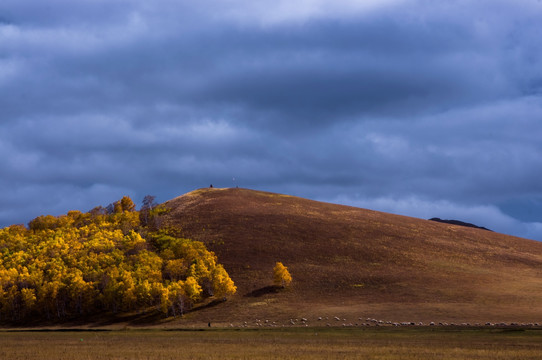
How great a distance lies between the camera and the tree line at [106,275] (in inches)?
4779

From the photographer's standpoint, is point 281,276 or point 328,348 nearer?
point 328,348

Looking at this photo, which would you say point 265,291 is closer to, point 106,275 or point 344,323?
point 344,323

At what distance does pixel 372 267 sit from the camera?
5497 inches

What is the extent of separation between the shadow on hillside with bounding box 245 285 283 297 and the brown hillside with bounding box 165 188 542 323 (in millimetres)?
665

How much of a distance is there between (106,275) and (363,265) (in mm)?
61700

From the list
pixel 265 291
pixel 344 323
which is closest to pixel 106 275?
pixel 265 291

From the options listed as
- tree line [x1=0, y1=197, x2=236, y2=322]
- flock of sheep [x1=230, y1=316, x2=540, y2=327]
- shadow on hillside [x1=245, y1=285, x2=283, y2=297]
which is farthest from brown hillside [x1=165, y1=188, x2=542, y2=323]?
tree line [x1=0, y1=197, x2=236, y2=322]

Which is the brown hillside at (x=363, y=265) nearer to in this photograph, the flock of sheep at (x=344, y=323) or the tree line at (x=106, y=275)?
the flock of sheep at (x=344, y=323)

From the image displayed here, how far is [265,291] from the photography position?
126m

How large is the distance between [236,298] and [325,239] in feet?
149

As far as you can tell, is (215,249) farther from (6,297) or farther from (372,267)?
(6,297)

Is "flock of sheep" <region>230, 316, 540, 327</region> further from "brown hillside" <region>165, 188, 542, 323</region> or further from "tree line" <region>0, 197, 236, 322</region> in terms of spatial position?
"tree line" <region>0, 197, 236, 322</region>

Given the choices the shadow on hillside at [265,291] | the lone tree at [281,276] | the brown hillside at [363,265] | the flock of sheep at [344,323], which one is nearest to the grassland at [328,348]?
the flock of sheep at [344,323]

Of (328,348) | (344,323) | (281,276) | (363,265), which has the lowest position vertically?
(344,323)
